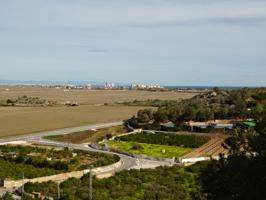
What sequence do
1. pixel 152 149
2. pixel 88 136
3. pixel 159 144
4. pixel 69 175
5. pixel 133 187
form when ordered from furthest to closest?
pixel 88 136 → pixel 159 144 → pixel 152 149 → pixel 69 175 → pixel 133 187

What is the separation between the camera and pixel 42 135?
208 feet

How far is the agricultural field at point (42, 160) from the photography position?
38.9m

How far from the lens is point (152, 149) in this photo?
5212 centimetres

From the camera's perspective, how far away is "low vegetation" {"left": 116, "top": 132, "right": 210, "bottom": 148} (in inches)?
2144

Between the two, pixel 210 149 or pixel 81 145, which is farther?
pixel 81 145

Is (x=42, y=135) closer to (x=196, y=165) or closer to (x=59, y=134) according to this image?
(x=59, y=134)

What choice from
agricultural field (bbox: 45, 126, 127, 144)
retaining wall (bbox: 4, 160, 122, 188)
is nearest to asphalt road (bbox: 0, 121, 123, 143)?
agricultural field (bbox: 45, 126, 127, 144)

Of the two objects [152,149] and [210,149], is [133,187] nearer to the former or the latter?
[152,149]

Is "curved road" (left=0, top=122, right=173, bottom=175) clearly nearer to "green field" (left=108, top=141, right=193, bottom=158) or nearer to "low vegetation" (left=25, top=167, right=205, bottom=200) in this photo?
"green field" (left=108, top=141, right=193, bottom=158)

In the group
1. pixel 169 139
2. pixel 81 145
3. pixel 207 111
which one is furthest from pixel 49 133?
pixel 207 111

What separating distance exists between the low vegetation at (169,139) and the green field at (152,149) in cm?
110

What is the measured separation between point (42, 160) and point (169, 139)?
56.9 feet

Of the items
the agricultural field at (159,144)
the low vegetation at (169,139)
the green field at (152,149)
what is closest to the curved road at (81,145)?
the green field at (152,149)

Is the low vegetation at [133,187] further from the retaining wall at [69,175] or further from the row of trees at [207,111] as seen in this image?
the row of trees at [207,111]
